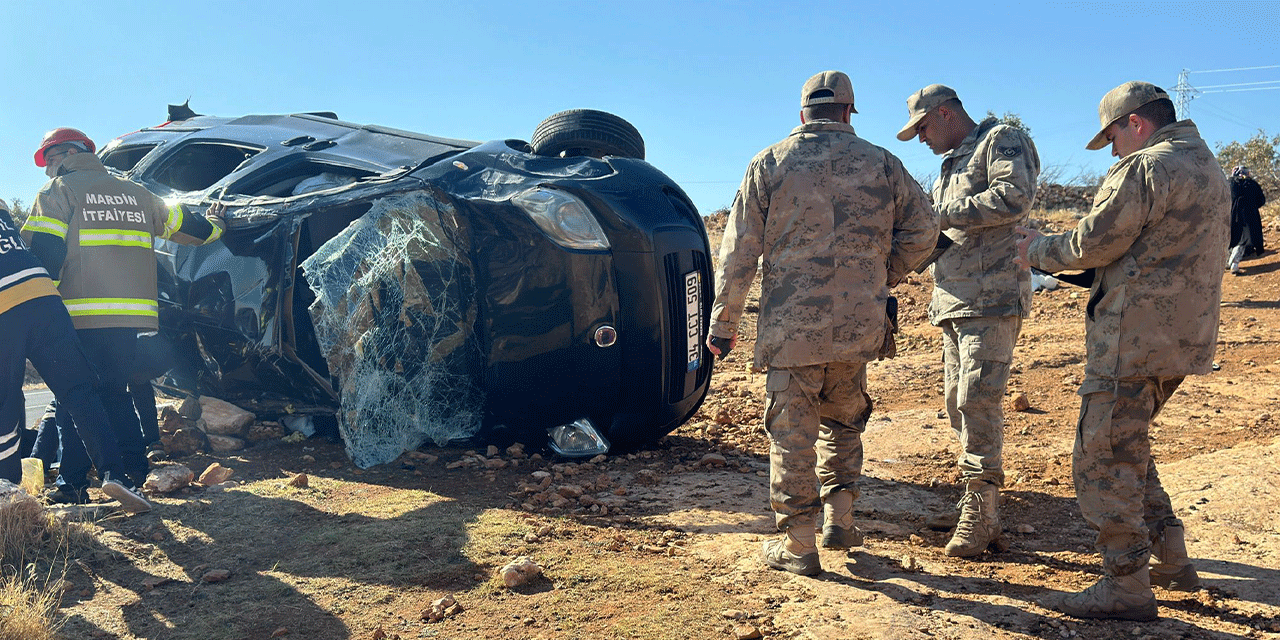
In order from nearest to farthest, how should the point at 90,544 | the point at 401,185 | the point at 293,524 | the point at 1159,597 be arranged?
the point at 1159,597
the point at 90,544
the point at 293,524
the point at 401,185

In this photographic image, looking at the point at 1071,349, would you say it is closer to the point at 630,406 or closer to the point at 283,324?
the point at 630,406

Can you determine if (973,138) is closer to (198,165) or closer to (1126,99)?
(1126,99)

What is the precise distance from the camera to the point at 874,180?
10.5 ft

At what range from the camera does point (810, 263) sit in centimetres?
318

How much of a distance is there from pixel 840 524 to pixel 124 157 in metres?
5.98

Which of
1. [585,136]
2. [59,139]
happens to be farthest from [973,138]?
[59,139]

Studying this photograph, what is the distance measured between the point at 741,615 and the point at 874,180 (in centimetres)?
156

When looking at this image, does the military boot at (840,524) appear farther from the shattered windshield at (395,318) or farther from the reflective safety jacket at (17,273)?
the reflective safety jacket at (17,273)

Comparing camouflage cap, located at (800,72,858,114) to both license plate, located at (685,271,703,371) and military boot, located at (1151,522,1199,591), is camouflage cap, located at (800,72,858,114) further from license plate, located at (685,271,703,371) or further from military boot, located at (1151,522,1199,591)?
military boot, located at (1151,522,1199,591)

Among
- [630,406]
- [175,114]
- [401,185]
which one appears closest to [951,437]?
[630,406]

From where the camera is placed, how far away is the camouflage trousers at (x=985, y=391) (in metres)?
3.51

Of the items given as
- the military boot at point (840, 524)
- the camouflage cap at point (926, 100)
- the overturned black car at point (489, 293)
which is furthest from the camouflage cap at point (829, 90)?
the military boot at point (840, 524)

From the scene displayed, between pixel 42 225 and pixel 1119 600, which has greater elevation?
pixel 42 225

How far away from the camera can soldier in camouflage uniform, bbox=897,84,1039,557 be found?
3.42 m
